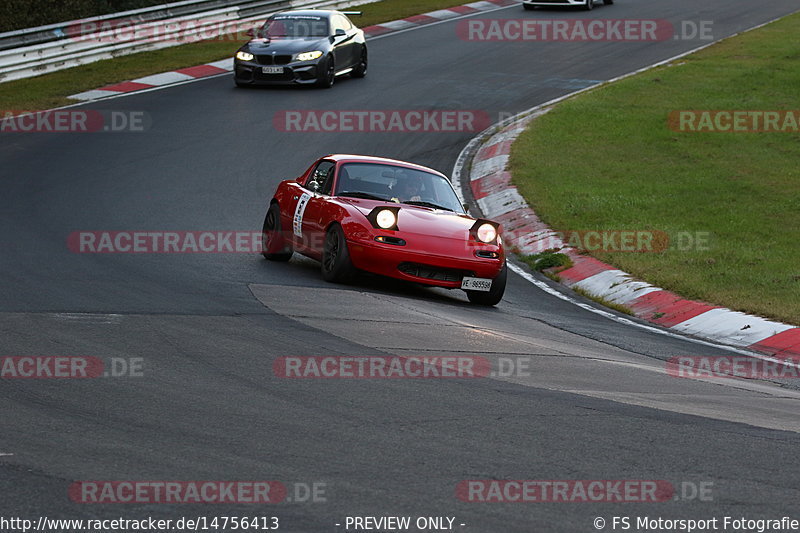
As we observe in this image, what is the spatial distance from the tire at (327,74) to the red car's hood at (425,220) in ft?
43.5

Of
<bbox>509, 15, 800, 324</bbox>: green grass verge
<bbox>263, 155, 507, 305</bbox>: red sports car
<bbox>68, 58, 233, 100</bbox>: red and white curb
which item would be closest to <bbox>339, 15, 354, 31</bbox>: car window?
<bbox>68, 58, 233, 100</bbox>: red and white curb

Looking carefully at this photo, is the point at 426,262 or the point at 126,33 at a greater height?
the point at 126,33

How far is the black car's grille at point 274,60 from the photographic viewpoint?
80.0 ft

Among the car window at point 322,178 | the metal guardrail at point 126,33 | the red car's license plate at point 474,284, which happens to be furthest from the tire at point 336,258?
the metal guardrail at point 126,33

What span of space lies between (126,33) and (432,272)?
19.6m

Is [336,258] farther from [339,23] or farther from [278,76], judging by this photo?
[339,23]

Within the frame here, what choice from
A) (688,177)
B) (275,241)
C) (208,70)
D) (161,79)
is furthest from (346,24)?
(275,241)

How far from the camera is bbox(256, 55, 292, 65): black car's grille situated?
24.4 meters

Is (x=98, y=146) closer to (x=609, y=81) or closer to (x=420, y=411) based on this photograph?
(x=609, y=81)

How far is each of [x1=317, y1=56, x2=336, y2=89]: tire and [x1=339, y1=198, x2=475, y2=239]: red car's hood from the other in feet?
43.5

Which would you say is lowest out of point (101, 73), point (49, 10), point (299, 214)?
point (101, 73)

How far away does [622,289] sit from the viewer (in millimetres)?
12477

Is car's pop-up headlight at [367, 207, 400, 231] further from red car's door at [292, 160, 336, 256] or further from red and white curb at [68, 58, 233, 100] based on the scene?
red and white curb at [68, 58, 233, 100]

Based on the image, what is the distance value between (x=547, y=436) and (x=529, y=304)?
19.2 feet
